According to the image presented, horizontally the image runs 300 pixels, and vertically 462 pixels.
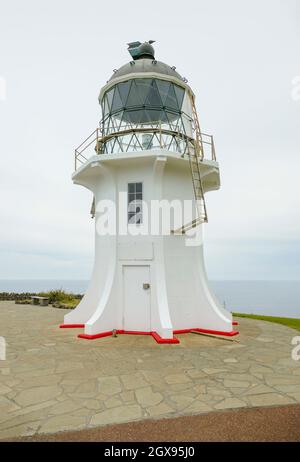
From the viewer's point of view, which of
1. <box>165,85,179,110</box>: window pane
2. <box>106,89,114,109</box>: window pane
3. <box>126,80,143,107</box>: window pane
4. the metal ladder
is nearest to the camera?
the metal ladder

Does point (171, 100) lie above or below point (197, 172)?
above

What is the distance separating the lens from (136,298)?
445 inches

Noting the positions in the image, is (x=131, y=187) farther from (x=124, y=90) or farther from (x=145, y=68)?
(x=145, y=68)

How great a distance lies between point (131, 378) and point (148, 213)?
610cm

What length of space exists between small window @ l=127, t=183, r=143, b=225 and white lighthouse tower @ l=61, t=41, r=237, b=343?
1.5 inches

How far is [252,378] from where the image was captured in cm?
671

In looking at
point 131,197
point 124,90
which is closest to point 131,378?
point 131,197

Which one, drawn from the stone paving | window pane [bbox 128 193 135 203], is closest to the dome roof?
window pane [bbox 128 193 135 203]

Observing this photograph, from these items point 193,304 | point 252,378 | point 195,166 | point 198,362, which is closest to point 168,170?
point 195,166

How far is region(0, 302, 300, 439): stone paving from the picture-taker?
16.8 ft

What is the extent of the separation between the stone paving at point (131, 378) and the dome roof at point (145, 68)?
33.4ft

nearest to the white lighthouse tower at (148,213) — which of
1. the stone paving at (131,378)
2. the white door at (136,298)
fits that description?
the white door at (136,298)

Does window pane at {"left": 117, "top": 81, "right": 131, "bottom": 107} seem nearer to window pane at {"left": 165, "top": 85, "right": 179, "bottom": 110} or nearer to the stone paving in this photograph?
window pane at {"left": 165, "top": 85, "right": 179, "bottom": 110}
